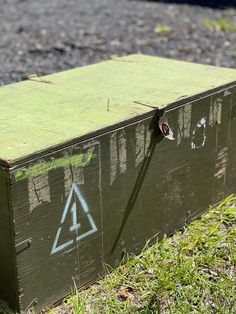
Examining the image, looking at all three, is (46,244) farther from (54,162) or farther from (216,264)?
(216,264)

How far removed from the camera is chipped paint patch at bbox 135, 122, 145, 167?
3029 millimetres

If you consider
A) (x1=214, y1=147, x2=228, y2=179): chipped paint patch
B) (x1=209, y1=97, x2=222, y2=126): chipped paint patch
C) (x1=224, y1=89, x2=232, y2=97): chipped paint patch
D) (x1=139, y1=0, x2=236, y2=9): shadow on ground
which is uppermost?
(x1=224, y1=89, x2=232, y2=97): chipped paint patch

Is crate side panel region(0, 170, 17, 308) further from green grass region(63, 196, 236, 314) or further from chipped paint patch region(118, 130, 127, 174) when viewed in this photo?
chipped paint patch region(118, 130, 127, 174)

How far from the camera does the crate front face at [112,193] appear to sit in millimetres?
2588

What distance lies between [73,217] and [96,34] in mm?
7152

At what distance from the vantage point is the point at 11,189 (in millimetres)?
2428

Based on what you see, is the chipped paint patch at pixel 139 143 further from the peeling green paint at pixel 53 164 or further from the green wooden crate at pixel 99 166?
the peeling green paint at pixel 53 164

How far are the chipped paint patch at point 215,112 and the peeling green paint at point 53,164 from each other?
3.67ft

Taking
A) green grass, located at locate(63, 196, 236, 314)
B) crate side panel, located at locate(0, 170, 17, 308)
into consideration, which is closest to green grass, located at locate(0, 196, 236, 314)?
green grass, located at locate(63, 196, 236, 314)

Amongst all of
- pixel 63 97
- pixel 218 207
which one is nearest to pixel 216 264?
pixel 218 207

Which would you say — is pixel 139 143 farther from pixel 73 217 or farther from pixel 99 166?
pixel 73 217

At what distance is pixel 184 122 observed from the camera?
3.37 meters

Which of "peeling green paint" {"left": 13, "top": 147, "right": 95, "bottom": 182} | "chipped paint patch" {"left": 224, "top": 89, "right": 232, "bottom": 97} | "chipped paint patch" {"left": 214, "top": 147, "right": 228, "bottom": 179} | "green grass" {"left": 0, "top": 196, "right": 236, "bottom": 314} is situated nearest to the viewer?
"peeling green paint" {"left": 13, "top": 147, "right": 95, "bottom": 182}

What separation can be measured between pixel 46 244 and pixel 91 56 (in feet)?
18.6
